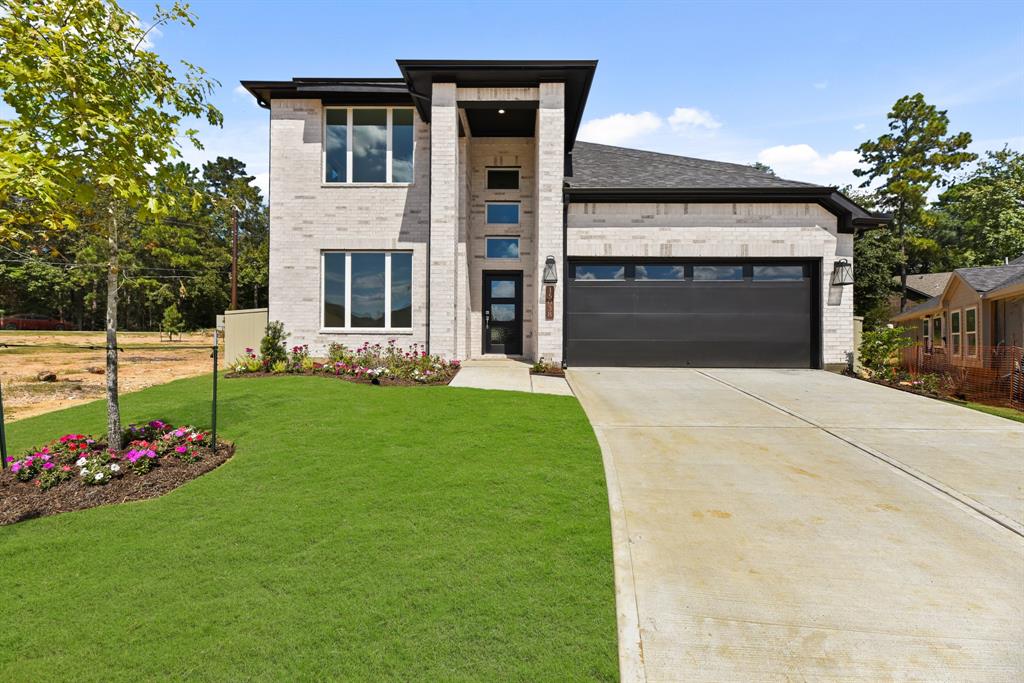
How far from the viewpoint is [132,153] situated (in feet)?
14.9

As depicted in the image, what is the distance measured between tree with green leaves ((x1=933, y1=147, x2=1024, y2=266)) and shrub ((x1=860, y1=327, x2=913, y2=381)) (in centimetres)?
1865

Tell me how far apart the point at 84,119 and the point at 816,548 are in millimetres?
7008

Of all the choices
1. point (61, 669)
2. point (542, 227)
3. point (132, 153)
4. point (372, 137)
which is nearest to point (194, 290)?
point (372, 137)

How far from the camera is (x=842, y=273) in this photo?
12133mm

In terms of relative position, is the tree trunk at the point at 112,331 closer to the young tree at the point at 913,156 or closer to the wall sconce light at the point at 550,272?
the wall sconce light at the point at 550,272

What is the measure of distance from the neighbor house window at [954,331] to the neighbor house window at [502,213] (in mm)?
13465

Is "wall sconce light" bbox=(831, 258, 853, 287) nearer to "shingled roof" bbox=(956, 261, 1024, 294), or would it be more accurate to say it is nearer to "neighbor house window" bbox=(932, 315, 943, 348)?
"shingled roof" bbox=(956, 261, 1024, 294)

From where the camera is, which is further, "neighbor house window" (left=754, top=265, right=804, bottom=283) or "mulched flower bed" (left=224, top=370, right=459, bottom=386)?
"neighbor house window" (left=754, top=265, right=804, bottom=283)

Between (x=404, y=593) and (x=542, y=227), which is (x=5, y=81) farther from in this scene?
(x=542, y=227)

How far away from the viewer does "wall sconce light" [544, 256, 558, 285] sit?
1163cm

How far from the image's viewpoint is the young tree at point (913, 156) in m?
27.8

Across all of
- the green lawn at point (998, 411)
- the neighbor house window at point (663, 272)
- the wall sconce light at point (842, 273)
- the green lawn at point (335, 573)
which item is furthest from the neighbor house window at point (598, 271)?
the green lawn at point (335, 573)

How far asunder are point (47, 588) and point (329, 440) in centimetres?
283

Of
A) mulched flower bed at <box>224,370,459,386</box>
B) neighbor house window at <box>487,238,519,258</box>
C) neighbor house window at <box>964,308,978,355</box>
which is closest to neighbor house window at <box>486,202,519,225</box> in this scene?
neighbor house window at <box>487,238,519,258</box>
